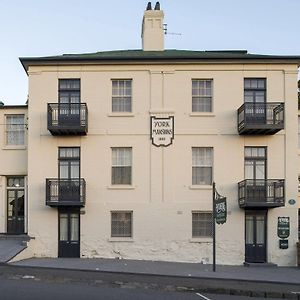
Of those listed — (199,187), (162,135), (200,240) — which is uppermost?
(162,135)

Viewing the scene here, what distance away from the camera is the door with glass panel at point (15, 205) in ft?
76.8

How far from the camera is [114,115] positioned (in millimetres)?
22203

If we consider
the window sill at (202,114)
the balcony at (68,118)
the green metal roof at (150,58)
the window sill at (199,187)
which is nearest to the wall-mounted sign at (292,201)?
the window sill at (199,187)

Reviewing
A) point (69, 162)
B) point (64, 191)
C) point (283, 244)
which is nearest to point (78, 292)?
point (64, 191)

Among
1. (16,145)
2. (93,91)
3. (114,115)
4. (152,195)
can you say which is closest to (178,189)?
(152,195)

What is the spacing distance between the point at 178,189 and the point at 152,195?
1.18 meters

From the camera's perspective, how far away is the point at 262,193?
69.9 ft

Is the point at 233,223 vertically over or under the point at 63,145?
under

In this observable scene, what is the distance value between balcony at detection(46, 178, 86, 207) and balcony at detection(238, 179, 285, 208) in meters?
6.95

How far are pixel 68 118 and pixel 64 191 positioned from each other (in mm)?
3134

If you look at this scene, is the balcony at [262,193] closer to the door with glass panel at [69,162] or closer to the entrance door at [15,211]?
the door with glass panel at [69,162]

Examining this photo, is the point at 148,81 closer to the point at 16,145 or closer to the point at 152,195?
the point at 152,195

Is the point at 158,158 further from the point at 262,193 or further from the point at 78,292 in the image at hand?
the point at 78,292

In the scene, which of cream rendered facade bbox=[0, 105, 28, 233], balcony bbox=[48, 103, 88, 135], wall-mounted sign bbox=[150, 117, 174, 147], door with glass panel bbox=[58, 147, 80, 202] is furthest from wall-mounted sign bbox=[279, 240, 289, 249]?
cream rendered facade bbox=[0, 105, 28, 233]
